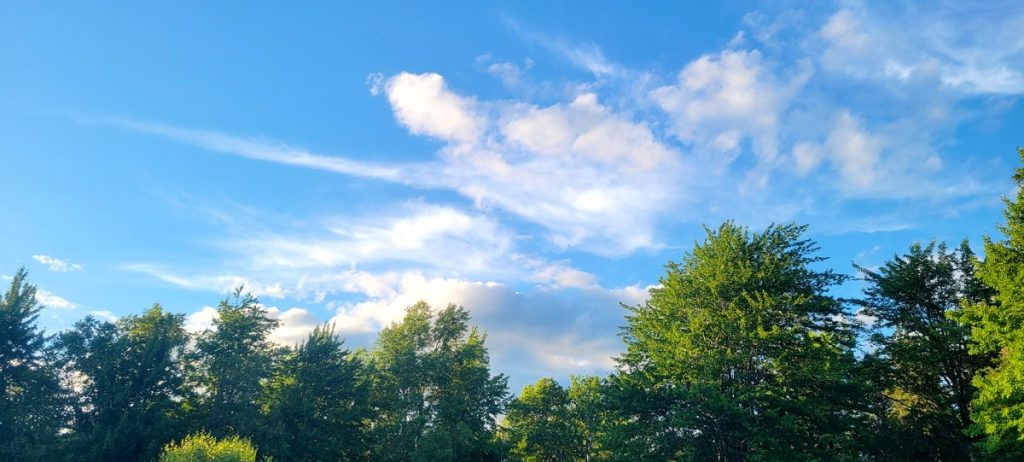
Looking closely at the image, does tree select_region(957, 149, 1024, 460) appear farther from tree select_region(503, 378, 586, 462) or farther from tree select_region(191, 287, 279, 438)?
tree select_region(191, 287, 279, 438)

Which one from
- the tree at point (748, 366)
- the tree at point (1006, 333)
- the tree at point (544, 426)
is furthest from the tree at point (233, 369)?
the tree at point (1006, 333)

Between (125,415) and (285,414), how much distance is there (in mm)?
10658

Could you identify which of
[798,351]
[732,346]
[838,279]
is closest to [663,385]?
[732,346]

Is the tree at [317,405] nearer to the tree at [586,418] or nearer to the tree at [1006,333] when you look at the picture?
the tree at [586,418]

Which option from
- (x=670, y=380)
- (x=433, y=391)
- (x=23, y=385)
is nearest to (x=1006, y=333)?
(x=670, y=380)

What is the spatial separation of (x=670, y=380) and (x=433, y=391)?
24055 mm

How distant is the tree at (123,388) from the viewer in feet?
128

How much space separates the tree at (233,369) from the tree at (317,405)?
1617mm

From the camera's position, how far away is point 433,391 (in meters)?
51.3

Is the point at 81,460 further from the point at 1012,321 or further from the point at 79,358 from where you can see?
the point at 1012,321

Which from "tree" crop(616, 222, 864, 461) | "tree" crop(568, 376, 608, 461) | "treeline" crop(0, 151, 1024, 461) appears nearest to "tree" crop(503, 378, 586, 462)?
"tree" crop(568, 376, 608, 461)

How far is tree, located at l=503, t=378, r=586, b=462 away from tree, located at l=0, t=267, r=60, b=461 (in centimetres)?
3646

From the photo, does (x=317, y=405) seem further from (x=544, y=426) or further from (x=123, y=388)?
(x=544, y=426)

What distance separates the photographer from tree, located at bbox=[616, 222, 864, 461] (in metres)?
31.4
